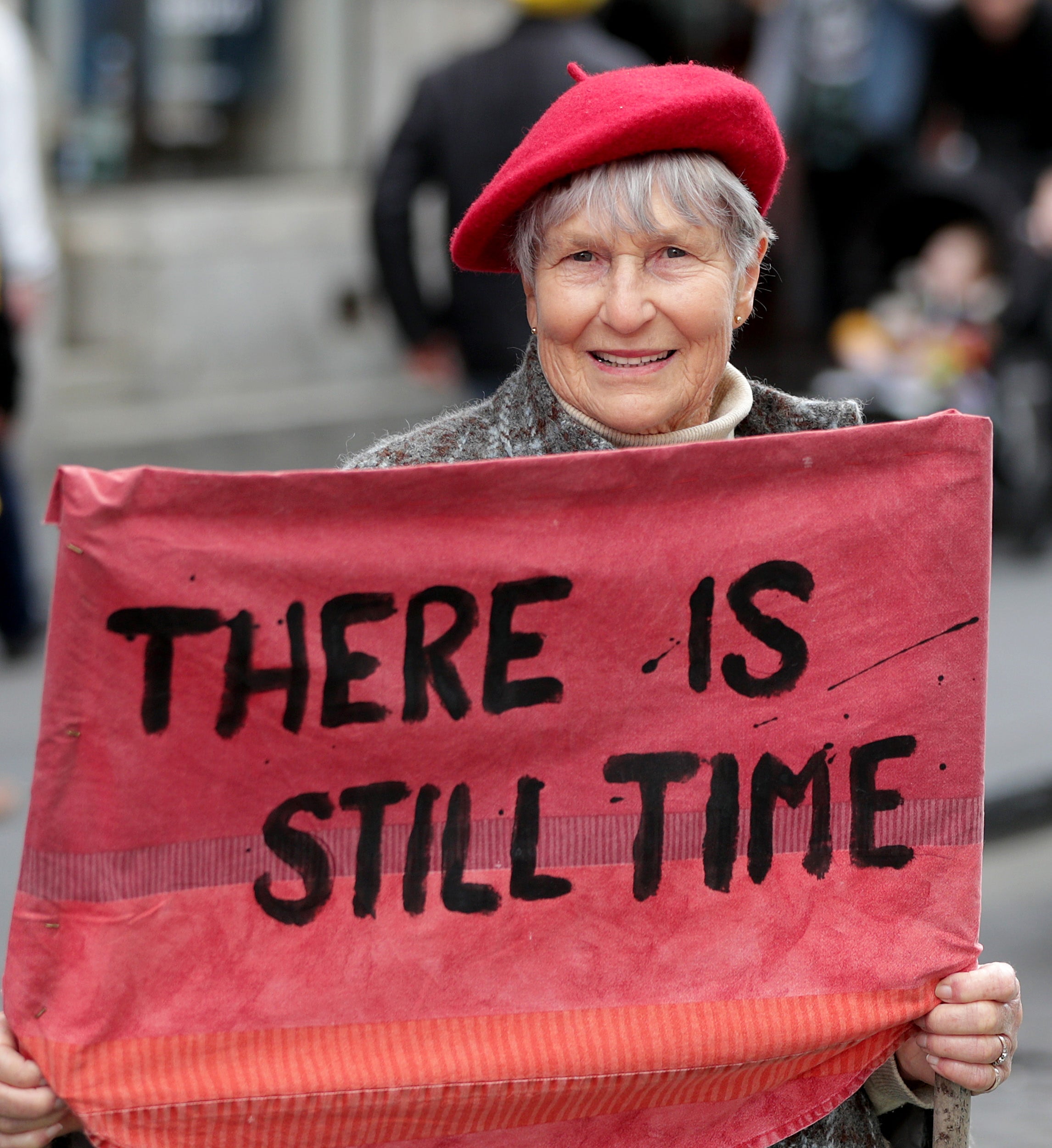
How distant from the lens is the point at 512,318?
5367 millimetres

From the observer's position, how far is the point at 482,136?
17.6ft

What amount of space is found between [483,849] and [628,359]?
562 mm

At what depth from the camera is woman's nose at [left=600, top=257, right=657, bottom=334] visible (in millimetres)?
1986

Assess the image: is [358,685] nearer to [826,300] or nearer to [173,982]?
[173,982]

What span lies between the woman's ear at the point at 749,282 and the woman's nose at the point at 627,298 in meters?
0.15

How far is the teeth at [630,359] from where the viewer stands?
6.68 feet

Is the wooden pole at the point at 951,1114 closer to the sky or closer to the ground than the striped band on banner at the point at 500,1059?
closer to the ground

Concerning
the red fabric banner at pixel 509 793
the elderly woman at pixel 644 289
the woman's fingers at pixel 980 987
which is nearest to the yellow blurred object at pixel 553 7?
the elderly woman at pixel 644 289

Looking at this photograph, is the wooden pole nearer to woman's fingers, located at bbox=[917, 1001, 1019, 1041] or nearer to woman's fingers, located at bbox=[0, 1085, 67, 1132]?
woman's fingers, located at bbox=[917, 1001, 1019, 1041]

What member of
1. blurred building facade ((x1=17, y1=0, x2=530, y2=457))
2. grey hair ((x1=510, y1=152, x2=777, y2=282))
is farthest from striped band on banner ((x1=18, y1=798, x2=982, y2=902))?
blurred building facade ((x1=17, y1=0, x2=530, y2=457))

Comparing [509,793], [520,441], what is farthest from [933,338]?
[509,793]

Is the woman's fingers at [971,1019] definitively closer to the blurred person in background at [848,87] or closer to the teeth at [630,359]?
the teeth at [630,359]

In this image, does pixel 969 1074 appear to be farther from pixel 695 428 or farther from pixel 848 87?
pixel 848 87

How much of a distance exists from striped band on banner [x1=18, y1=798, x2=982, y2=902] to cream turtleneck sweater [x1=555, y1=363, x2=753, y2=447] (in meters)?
0.43
